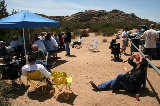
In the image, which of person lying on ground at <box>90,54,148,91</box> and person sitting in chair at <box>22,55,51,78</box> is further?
person sitting in chair at <box>22,55,51,78</box>

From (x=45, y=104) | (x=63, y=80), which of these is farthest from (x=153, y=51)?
(x=45, y=104)

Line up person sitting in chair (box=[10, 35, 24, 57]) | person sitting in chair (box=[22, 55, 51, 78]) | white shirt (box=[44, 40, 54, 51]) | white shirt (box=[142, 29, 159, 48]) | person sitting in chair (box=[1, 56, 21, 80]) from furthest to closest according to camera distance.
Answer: white shirt (box=[44, 40, 54, 51]) < person sitting in chair (box=[10, 35, 24, 57]) < white shirt (box=[142, 29, 159, 48]) < person sitting in chair (box=[1, 56, 21, 80]) < person sitting in chair (box=[22, 55, 51, 78])

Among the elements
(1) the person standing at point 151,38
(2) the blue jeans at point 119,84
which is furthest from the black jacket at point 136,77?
(1) the person standing at point 151,38

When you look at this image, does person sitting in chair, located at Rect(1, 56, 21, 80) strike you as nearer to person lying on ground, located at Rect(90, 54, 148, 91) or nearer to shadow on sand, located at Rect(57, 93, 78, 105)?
shadow on sand, located at Rect(57, 93, 78, 105)

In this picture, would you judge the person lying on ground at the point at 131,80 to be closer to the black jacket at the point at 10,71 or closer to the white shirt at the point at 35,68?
the white shirt at the point at 35,68

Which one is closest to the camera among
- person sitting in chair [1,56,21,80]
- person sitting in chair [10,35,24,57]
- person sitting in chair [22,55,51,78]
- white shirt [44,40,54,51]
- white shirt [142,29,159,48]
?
person sitting in chair [22,55,51,78]

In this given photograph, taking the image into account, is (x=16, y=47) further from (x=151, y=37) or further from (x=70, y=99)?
(x=151, y=37)

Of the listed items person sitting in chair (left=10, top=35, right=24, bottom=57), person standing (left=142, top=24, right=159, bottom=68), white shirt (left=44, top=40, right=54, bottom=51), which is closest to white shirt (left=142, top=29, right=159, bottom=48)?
person standing (left=142, top=24, right=159, bottom=68)

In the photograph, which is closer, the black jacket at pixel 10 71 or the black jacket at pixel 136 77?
the black jacket at pixel 136 77

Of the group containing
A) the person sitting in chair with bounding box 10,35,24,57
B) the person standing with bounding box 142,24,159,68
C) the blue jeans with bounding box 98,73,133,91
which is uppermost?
the person standing with bounding box 142,24,159,68

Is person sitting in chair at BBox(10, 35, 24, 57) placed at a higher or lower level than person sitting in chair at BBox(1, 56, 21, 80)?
higher

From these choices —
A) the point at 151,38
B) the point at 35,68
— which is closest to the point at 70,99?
the point at 35,68

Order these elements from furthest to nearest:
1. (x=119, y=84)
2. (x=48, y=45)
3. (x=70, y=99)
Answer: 1. (x=48, y=45)
2. (x=119, y=84)
3. (x=70, y=99)

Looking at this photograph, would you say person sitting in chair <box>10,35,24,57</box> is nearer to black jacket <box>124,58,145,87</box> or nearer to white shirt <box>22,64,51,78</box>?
white shirt <box>22,64,51,78</box>
